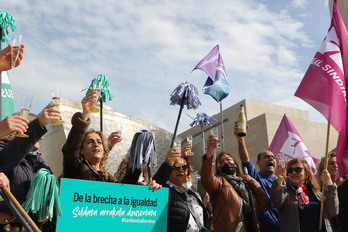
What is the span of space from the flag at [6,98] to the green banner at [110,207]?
3.28 m

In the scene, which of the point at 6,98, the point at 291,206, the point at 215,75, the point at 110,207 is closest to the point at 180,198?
the point at 110,207

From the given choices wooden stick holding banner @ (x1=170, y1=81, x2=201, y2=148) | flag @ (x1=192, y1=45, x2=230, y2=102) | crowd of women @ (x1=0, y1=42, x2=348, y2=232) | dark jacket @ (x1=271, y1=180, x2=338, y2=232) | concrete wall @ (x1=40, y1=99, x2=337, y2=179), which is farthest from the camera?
concrete wall @ (x1=40, y1=99, x2=337, y2=179)

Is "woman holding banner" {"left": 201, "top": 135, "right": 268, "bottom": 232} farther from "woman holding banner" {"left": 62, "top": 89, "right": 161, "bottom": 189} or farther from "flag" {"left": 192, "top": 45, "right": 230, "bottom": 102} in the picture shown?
"flag" {"left": 192, "top": 45, "right": 230, "bottom": 102}

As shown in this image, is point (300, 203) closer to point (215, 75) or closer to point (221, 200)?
point (221, 200)

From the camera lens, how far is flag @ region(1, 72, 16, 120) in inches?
268

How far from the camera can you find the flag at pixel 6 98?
681 centimetres

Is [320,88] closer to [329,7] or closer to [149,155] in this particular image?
[149,155]

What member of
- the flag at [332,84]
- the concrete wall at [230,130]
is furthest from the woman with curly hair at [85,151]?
the concrete wall at [230,130]

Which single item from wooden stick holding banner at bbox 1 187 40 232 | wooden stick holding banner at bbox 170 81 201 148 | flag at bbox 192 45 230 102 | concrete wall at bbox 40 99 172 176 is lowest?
wooden stick holding banner at bbox 1 187 40 232

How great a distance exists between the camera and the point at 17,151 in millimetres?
3438

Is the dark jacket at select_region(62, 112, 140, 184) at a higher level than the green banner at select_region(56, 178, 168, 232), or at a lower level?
higher

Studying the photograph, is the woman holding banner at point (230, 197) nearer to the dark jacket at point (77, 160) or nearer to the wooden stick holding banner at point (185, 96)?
the dark jacket at point (77, 160)

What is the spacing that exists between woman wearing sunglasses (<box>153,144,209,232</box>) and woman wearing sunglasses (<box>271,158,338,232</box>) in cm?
84

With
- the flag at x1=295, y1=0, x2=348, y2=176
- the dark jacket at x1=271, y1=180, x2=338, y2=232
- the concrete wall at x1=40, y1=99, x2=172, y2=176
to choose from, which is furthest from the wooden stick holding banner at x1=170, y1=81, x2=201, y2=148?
the concrete wall at x1=40, y1=99, x2=172, y2=176
